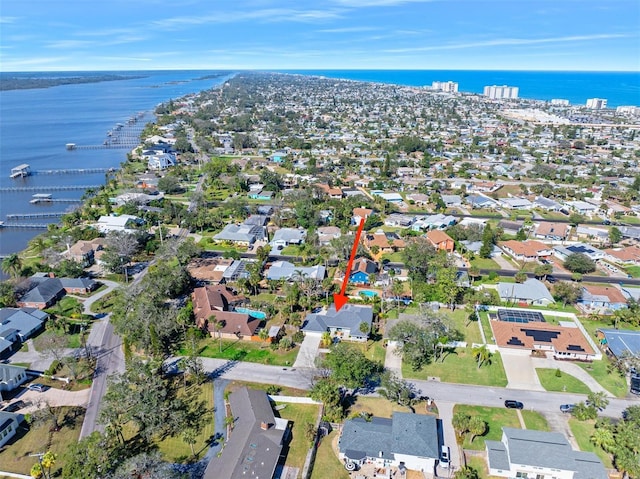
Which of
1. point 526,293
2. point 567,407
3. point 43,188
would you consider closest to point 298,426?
point 567,407

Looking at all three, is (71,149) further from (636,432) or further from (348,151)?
(636,432)

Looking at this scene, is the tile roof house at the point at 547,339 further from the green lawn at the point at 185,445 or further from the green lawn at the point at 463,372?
the green lawn at the point at 185,445

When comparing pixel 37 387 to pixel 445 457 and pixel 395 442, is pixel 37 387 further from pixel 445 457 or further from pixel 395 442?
pixel 445 457

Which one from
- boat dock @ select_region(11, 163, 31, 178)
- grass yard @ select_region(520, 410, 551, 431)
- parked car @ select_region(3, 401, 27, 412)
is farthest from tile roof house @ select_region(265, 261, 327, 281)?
boat dock @ select_region(11, 163, 31, 178)

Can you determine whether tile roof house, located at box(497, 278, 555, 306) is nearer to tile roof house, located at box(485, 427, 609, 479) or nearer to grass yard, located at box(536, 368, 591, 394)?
grass yard, located at box(536, 368, 591, 394)

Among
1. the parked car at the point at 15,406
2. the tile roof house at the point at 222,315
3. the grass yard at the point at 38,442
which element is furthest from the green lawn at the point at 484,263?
the parked car at the point at 15,406

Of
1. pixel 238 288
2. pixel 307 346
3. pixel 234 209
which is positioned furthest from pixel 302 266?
pixel 234 209

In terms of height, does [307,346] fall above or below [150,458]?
below
